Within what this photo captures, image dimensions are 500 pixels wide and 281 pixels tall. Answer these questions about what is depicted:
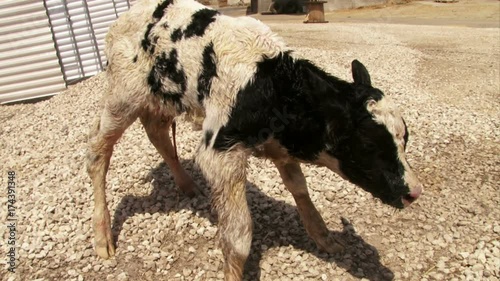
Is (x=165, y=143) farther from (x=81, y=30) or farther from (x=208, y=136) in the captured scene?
(x=81, y=30)

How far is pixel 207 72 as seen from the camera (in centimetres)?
357

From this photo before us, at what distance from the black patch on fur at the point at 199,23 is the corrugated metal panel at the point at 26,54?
830 cm

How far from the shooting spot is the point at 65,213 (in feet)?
17.2

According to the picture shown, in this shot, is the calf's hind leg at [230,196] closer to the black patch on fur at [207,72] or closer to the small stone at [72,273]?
the black patch on fur at [207,72]

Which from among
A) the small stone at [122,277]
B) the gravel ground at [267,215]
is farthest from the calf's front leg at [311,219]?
the small stone at [122,277]

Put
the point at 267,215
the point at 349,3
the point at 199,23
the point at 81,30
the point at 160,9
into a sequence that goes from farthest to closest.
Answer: the point at 349,3 → the point at 81,30 → the point at 267,215 → the point at 160,9 → the point at 199,23

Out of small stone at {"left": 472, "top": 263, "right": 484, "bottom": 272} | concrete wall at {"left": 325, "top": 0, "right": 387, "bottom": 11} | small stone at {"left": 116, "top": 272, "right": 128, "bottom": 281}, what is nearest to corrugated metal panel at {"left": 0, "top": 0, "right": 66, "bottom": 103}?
small stone at {"left": 116, "top": 272, "right": 128, "bottom": 281}

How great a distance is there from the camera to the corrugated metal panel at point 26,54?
34.0 feet

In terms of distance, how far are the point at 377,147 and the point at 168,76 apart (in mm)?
1978

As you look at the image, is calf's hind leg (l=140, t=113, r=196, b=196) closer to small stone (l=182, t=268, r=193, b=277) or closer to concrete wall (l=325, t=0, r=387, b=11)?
small stone (l=182, t=268, r=193, b=277)

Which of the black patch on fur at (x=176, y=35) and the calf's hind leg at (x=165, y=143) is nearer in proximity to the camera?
the black patch on fur at (x=176, y=35)

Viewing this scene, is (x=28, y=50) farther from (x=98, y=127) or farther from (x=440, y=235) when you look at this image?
(x=440, y=235)

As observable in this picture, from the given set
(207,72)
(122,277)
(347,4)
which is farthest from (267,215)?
(347,4)

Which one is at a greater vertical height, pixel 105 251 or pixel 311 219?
pixel 311 219
